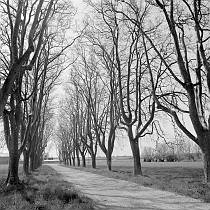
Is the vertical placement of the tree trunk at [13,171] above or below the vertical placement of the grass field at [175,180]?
above

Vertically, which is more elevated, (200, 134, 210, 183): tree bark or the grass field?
(200, 134, 210, 183): tree bark

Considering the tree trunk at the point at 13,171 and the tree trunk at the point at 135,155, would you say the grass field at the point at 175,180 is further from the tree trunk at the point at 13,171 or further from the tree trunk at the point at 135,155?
→ the tree trunk at the point at 13,171

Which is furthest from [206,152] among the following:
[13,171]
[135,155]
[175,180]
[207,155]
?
[13,171]

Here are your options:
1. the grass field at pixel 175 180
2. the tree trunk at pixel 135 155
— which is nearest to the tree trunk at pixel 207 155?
the grass field at pixel 175 180

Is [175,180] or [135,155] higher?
[135,155]

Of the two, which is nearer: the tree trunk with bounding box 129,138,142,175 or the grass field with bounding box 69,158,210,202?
the grass field with bounding box 69,158,210,202

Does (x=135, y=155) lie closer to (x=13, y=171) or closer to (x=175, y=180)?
(x=175, y=180)

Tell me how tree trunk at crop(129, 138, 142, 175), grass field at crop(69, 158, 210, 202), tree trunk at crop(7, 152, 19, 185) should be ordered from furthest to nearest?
tree trunk at crop(129, 138, 142, 175) → tree trunk at crop(7, 152, 19, 185) → grass field at crop(69, 158, 210, 202)

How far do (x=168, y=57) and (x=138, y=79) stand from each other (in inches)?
110

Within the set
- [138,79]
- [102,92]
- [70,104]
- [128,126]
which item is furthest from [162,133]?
[70,104]

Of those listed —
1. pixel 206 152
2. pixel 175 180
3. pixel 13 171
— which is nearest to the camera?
pixel 206 152

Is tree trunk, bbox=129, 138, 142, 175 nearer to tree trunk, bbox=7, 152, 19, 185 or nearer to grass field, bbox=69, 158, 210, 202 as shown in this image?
grass field, bbox=69, 158, 210, 202

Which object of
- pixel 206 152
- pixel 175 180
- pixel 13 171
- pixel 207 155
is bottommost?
pixel 175 180

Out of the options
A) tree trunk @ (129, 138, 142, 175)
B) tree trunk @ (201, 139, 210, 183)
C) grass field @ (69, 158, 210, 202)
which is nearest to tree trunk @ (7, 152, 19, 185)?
grass field @ (69, 158, 210, 202)
